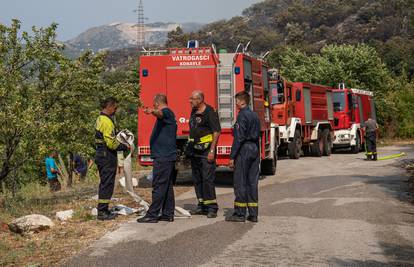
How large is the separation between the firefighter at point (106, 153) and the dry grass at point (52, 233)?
12.3 inches

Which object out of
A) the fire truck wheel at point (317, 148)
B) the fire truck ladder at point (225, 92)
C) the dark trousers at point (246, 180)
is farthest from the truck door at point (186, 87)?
the fire truck wheel at point (317, 148)

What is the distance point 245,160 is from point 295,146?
13813 mm

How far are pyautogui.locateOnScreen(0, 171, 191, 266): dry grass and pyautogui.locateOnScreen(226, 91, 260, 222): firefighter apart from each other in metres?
1.84

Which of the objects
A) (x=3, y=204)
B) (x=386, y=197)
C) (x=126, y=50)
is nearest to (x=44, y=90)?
(x=3, y=204)

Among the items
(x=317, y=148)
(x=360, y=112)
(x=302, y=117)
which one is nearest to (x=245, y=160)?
(x=302, y=117)

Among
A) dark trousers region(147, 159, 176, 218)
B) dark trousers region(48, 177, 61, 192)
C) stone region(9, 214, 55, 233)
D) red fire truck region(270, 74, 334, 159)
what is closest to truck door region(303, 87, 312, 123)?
red fire truck region(270, 74, 334, 159)

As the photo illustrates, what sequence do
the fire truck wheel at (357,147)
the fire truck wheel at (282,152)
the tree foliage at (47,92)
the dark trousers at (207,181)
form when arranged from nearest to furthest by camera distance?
1. the dark trousers at (207,181)
2. the tree foliage at (47,92)
3. the fire truck wheel at (282,152)
4. the fire truck wheel at (357,147)

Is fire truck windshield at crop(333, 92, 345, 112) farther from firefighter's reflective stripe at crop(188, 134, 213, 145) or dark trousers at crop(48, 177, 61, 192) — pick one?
firefighter's reflective stripe at crop(188, 134, 213, 145)

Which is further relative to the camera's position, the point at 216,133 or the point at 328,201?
the point at 328,201

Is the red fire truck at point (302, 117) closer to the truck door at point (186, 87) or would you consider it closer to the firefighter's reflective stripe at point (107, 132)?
the truck door at point (186, 87)

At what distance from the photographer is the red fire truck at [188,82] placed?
13.9 meters

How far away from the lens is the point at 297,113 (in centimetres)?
2316

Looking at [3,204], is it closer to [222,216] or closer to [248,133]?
[222,216]

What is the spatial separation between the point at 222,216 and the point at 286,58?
3390cm
